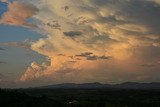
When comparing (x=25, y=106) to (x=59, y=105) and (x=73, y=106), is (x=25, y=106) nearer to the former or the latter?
(x=59, y=105)

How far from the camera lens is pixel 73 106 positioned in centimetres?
19862

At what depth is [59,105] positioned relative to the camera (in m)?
182

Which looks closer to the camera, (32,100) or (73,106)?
(32,100)

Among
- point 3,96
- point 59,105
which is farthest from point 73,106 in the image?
point 3,96

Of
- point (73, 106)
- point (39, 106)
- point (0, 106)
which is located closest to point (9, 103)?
point (0, 106)

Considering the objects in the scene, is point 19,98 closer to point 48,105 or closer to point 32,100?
point 32,100

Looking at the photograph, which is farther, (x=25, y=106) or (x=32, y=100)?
(x=32, y=100)

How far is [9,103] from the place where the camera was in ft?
604

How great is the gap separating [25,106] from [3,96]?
31.2 metres

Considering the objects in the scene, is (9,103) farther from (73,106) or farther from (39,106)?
(73,106)

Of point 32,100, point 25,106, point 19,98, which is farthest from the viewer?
point 19,98

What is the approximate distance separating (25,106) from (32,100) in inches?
482

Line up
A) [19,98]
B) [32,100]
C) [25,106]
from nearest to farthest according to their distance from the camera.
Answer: [25,106]
[32,100]
[19,98]

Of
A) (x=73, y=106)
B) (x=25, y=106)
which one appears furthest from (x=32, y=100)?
(x=73, y=106)
